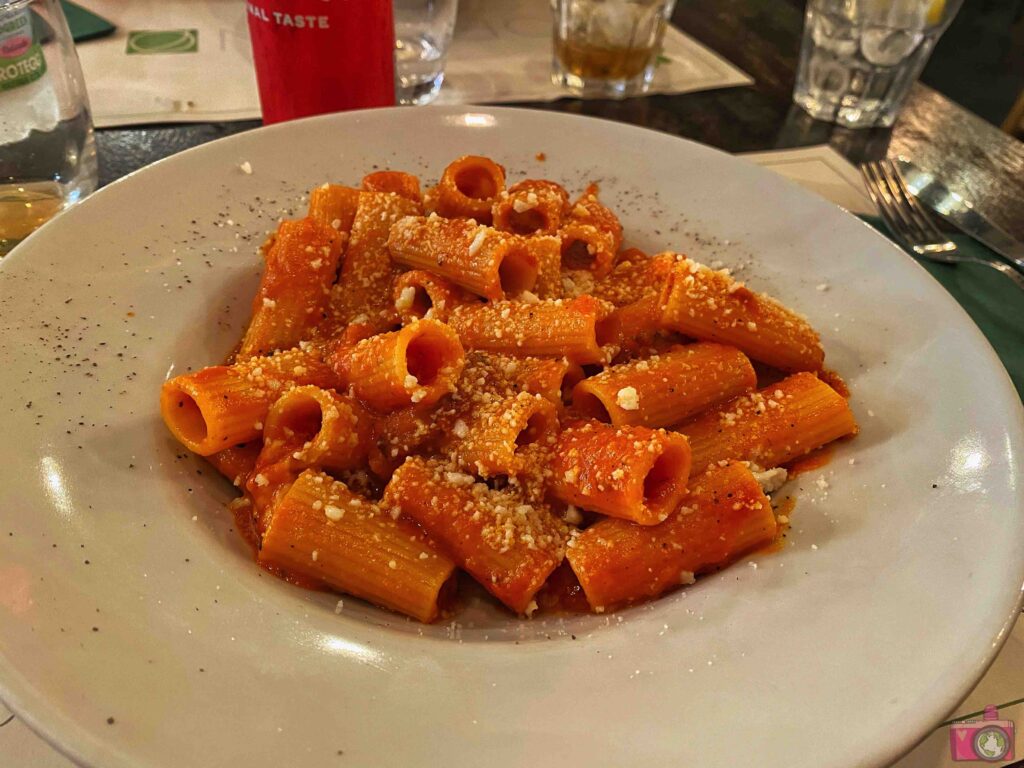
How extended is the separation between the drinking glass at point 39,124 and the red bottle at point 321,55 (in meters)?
0.41

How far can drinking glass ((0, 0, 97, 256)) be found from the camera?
63.9 inches

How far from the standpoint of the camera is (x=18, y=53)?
1616 millimetres

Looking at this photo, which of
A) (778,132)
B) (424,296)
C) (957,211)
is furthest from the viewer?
(778,132)

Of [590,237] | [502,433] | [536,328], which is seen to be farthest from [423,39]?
[502,433]

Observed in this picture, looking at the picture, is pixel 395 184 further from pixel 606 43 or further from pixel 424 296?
pixel 606 43

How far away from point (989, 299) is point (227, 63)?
2.24 metres

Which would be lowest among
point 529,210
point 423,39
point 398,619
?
point 398,619

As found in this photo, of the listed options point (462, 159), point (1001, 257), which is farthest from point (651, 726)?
point (1001, 257)

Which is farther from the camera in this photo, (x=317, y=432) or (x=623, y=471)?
(x=317, y=432)

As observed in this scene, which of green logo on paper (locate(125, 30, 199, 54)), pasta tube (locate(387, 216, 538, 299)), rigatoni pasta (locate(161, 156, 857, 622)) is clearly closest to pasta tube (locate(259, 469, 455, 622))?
rigatoni pasta (locate(161, 156, 857, 622))

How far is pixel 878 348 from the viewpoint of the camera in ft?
4.49

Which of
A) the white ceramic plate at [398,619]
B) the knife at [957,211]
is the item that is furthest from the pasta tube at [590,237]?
the knife at [957,211]

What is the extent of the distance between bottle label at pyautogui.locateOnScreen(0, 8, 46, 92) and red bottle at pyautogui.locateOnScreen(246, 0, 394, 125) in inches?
17.8

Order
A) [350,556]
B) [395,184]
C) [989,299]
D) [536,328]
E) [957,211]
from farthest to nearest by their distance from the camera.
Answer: [957,211], [989,299], [395,184], [536,328], [350,556]
